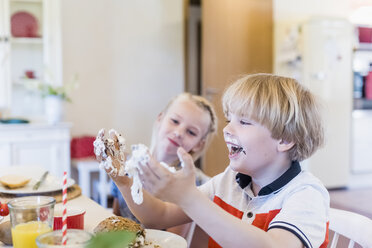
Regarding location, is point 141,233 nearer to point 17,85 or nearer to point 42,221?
point 42,221

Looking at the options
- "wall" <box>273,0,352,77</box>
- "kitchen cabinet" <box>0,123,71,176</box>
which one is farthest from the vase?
"wall" <box>273,0,352,77</box>

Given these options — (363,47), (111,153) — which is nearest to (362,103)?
(363,47)

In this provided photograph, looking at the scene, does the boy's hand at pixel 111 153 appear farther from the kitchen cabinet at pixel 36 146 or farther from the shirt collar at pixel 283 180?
the kitchen cabinet at pixel 36 146

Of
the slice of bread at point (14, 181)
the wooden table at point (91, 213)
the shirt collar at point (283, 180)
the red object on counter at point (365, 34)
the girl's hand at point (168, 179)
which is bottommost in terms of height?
the wooden table at point (91, 213)

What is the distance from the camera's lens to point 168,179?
687mm

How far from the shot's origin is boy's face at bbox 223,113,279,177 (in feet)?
3.05

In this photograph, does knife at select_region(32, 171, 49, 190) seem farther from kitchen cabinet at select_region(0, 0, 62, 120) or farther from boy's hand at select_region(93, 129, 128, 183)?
kitchen cabinet at select_region(0, 0, 62, 120)

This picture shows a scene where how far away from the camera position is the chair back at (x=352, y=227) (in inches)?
36.4

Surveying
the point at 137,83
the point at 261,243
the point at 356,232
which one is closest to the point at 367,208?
the point at 137,83

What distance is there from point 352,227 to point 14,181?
3.22 ft

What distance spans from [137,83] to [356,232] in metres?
3.31

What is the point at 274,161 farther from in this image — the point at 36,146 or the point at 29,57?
the point at 29,57

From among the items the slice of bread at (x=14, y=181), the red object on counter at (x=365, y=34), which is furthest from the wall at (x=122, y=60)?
the slice of bread at (x=14, y=181)

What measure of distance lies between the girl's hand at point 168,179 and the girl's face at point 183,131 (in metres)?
0.87
